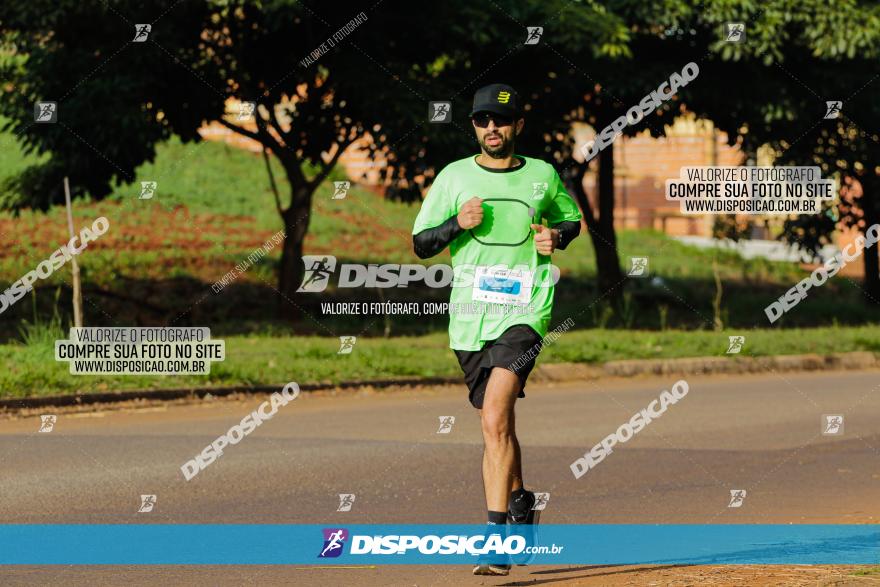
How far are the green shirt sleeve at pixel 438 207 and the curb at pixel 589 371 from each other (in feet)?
27.3

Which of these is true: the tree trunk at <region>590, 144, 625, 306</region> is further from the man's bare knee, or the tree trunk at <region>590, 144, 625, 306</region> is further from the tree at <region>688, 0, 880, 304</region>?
the man's bare knee

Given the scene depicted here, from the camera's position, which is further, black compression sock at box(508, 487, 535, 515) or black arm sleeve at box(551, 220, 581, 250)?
black arm sleeve at box(551, 220, 581, 250)

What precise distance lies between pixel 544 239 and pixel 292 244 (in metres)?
16.7

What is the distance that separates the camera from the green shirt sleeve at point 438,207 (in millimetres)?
6926

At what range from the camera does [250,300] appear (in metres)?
25.4

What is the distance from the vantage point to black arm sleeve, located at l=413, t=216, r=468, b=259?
268 inches

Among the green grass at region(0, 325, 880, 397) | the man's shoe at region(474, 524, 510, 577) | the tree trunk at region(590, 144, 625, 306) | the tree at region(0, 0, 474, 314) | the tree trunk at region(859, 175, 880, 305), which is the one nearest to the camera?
the man's shoe at region(474, 524, 510, 577)

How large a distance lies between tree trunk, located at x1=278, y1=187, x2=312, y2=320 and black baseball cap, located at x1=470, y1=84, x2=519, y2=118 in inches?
634

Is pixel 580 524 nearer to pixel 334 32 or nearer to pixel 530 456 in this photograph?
pixel 530 456

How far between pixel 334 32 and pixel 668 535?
45.9ft

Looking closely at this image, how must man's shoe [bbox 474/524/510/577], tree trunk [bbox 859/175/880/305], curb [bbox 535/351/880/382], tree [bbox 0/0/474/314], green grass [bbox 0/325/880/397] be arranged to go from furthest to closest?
tree trunk [bbox 859/175/880/305] → tree [bbox 0/0/474/314] → curb [bbox 535/351/880/382] → green grass [bbox 0/325/880/397] → man's shoe [bbox 474/524/510/577]

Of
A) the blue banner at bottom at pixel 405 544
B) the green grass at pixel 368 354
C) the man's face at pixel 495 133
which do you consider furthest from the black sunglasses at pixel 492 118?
the green grass at pixel 368 354

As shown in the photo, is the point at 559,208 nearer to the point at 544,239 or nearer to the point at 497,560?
the point at 544,239

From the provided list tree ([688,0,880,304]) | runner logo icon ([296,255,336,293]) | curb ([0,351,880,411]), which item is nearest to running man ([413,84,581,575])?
curb ([0,351,880,411])
